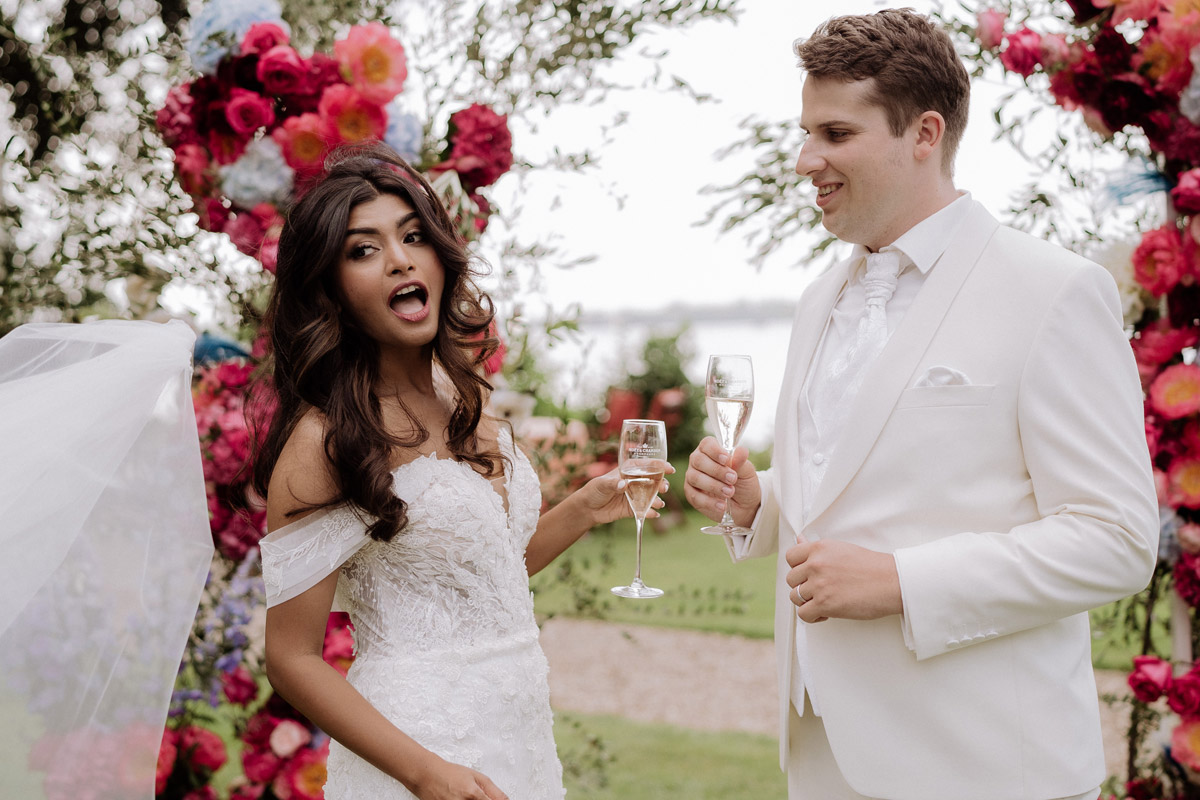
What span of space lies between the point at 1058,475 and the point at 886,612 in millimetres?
449

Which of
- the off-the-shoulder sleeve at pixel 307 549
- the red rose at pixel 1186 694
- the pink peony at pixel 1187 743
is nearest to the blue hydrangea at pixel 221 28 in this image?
the off-the-shoulder sleeve at pixel 307 549

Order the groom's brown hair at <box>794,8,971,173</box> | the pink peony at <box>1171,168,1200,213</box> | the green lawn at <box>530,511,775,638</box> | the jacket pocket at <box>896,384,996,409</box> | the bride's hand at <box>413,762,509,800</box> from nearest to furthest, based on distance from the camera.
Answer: the bride's hand at <box>413,762,509,800</box>
the jacket pocket at <box>896,384,996,409</box>
the groom's brown hair at <box>794,8,971,173</box>
the pink peony at <box>1171,168,1200,213</box>
the green lawn at <box>530,511,775,638</box>

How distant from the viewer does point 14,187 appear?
341cm

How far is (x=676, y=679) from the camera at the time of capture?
7.42m

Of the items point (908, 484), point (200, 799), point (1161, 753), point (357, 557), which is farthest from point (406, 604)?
point (1161, 753)

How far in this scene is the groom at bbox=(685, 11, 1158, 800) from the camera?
6.69 ft

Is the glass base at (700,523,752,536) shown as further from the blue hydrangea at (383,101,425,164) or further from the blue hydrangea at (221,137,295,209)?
the blue hydrangea at (221,137,295,209)

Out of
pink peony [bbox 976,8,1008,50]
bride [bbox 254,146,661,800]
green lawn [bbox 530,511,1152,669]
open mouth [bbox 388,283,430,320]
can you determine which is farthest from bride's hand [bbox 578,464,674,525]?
green lawn [bbox 530,511,1152,669]

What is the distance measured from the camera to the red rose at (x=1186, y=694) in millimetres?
3287

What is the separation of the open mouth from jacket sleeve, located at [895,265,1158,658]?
123 cm

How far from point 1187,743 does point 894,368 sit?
212 cm

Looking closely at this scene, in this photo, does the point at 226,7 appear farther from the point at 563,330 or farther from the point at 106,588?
the point at 106,588

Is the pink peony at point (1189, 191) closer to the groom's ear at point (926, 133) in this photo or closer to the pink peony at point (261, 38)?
the groom's ear at point (926, 133)

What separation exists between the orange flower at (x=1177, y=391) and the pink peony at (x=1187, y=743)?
1032mm
